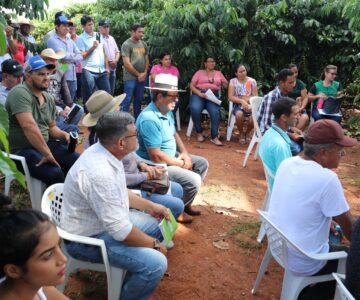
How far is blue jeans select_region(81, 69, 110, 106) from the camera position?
734 cm

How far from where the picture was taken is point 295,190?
2529 millimetres

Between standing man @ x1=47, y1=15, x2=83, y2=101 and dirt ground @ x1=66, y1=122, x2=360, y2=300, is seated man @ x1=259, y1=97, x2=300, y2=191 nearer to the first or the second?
dirt ground @ x1=66, y1=122, x2=360, y2=300

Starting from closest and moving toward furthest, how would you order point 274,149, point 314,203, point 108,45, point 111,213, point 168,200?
point 111,213, point 314,203, point 168,200, point 274,149, point 108,45

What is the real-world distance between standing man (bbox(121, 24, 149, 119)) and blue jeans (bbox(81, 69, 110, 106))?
16.6 inches

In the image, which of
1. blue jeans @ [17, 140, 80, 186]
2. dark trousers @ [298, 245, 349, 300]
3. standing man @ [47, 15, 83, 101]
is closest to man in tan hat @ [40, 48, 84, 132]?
standing man @ [47, 15, 83, 101]

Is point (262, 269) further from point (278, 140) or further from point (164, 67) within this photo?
point (164, 67)

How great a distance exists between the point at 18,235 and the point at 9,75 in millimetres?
3179

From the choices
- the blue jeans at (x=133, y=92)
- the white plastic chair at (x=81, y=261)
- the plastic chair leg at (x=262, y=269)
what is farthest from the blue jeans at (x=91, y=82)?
the plastic chair leg at (x=262, y=269)

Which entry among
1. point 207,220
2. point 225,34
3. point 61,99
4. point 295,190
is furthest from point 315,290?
point 225,34

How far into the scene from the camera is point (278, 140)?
348 cm

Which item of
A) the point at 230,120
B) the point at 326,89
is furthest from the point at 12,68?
the point at 326,89

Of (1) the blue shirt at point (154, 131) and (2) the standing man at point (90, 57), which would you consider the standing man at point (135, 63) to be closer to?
(2) the standing man at point (90, 57)

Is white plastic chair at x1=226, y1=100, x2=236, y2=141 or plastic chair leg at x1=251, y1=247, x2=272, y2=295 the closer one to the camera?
plastic chair leg at x1=251, y1=247, x2=272, y2=295

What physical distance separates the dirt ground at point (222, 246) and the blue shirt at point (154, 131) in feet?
2.67
